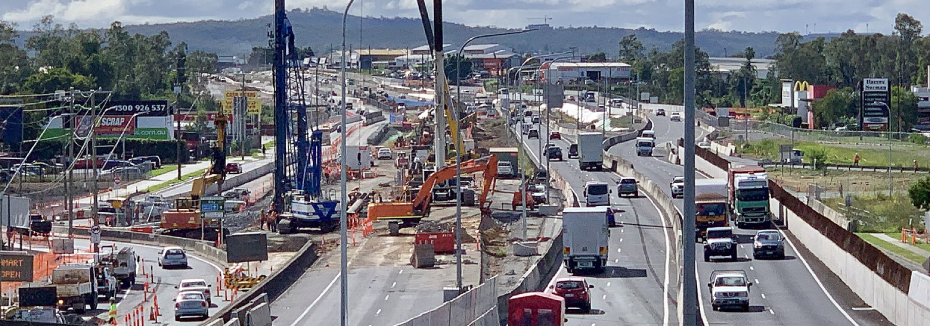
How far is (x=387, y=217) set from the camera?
244 feet

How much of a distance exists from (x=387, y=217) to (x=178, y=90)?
11129 centimetres

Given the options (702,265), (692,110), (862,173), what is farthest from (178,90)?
(692,110)

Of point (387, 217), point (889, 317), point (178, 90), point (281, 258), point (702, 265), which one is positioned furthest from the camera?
point (178, 90)

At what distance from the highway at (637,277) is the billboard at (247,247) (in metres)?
11.6

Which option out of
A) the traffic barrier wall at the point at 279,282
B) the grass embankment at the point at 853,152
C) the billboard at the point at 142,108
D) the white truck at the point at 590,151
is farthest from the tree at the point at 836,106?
the traffic barrier wall at the point at 279,282

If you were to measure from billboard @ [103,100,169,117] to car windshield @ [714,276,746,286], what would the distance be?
312 feet

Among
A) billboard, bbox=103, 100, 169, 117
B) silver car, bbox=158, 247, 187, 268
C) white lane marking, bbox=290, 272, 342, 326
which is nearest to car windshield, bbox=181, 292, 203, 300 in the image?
white lane marking, bbox=290, 272, 342, 326

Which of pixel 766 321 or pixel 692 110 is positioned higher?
pixel 692 110

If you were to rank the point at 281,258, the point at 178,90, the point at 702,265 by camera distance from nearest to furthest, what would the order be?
the point at 702,265 → the point at 281,258 → the point at 178,90

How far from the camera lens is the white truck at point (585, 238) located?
54.8 meters

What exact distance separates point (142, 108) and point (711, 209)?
80.0 meters

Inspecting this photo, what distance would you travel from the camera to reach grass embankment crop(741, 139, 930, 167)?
106750mm

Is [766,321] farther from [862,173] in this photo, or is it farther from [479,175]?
[479,175]

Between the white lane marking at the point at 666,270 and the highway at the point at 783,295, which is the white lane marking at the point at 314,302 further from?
the highway at the point at 783,295
